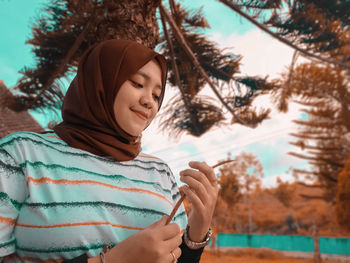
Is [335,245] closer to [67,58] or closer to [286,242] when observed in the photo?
[286,242]

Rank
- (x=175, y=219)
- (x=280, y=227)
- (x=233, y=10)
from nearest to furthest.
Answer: (x=175, y=219)
(x=233, y=10)
(x=280, y=227)

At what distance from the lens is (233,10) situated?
3.08 metres

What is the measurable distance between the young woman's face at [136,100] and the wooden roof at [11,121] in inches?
111

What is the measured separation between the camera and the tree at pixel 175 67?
2713mm

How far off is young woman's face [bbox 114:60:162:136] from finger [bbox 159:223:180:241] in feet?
1.01

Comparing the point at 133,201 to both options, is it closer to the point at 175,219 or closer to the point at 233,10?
the point at 175,219

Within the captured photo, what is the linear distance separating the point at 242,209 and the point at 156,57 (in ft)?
55.3

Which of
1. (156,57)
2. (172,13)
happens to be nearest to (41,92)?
(172,13)

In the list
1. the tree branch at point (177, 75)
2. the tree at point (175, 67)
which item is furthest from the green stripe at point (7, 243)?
the tree branch at point (177, 75)

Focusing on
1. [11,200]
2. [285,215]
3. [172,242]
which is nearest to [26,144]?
[11,200]

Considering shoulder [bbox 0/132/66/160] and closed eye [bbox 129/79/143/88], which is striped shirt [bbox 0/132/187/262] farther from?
closed eye [bbox 129/79/143/88]

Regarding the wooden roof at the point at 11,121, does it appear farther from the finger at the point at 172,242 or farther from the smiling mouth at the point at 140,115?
the finger at the point at 172,242

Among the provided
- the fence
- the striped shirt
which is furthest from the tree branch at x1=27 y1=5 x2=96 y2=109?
the fence

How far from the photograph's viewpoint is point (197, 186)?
2.21 feet
